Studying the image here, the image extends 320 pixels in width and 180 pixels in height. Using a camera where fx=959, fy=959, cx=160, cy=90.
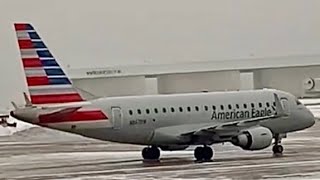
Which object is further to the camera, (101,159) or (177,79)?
(177,79)

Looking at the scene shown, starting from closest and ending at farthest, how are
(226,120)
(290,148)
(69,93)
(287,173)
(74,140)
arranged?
(287,173) → (69,93) → (226,120) → (290,148) → (74,140)

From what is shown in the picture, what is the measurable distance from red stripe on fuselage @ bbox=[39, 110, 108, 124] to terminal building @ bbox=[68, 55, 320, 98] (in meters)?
50.1

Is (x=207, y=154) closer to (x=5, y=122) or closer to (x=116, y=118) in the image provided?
(x=116, y=118)

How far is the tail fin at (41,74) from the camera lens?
112 ft

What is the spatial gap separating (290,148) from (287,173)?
43.9ft

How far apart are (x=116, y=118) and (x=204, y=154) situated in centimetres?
366

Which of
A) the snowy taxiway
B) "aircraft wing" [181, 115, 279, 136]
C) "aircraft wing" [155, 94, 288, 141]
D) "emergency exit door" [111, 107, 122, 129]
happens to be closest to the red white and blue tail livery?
"emergency exit door" [111, 107, 122, 129]

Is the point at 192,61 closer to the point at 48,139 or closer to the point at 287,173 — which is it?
the point at 48,139

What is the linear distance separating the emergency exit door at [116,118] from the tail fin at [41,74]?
1.40 meters

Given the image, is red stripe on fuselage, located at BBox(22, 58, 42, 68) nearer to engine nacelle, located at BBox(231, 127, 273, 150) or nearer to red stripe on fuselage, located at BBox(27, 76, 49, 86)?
red stripe on fuselage, located at BBox(27, 76, 49, 86)

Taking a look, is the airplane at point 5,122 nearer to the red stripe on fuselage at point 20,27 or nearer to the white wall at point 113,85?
the white wall at point 113,85

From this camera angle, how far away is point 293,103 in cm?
3950

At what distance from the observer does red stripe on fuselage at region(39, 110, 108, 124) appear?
33.8m

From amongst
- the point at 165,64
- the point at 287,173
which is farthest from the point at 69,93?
the point at 165,64
